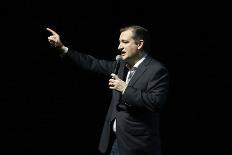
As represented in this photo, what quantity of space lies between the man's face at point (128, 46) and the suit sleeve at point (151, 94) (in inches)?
6.5

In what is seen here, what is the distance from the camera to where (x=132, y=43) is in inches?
91.7

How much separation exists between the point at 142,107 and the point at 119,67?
1.17ft

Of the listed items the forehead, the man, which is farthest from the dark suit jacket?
the forehead

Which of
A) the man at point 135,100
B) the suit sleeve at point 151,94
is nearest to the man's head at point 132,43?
the man at point 135,100

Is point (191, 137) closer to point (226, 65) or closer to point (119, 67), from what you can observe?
point (226, 65)

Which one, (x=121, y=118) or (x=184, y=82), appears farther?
(x=184, y=82)

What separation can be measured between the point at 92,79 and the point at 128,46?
826mm

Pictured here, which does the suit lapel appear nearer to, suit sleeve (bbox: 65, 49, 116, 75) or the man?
the man

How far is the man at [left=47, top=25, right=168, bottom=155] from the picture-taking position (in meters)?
2.19

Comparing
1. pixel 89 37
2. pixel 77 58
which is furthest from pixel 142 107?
pixel 89 37

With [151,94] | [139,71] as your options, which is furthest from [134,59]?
[151,94]

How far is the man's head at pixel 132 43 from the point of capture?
7.63 ft

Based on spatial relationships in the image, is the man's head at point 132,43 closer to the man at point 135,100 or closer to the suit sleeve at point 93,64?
the man at point 135,100

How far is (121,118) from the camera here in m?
2.33
